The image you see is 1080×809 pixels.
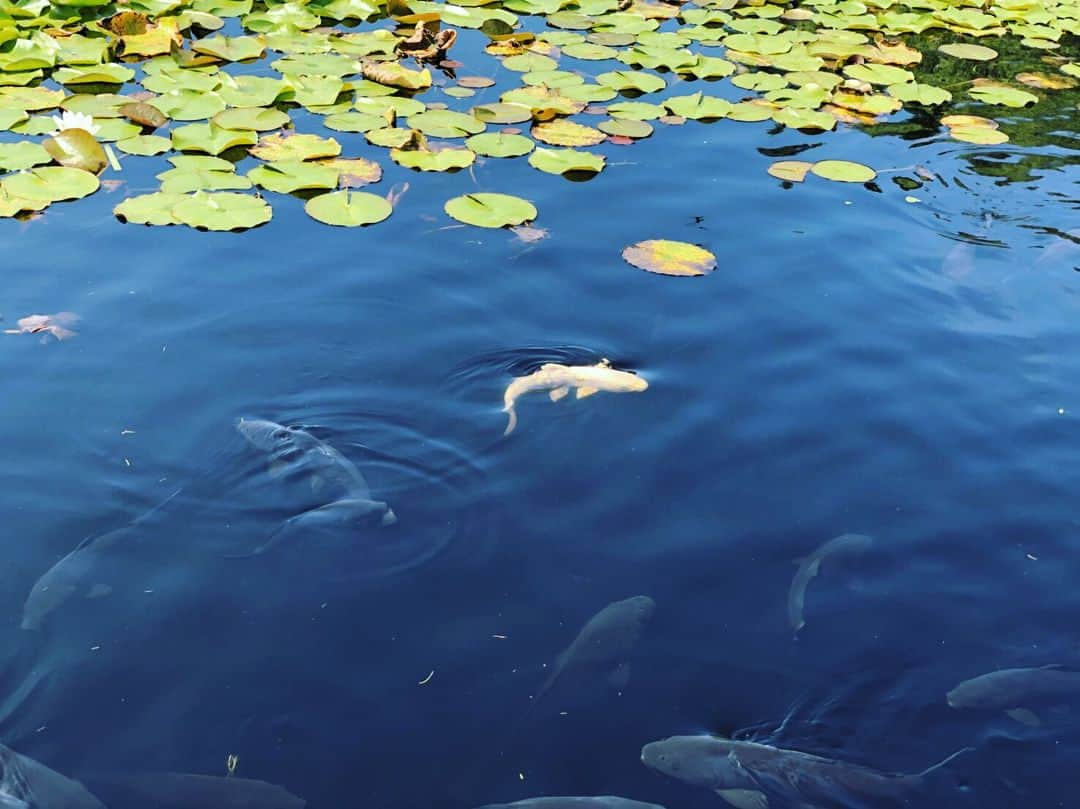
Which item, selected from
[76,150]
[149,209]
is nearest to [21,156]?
[76,150]

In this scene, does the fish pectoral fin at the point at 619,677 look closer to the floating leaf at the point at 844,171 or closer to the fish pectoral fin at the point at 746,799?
the fish pectoral fin at the point at 746,799

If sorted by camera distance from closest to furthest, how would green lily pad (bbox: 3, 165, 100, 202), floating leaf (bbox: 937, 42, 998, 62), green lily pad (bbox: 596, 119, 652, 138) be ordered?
green lily pad (bbox: 3, 165, 100, 202)
green lily pad (bbox: 596, 119, 652, 138)
floating leaf (bbox: 937, 42, 998, 62)

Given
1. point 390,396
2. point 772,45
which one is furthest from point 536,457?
point 772,45

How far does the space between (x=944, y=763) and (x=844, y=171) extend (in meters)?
4.27

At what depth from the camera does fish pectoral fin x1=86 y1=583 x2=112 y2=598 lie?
11.8ft

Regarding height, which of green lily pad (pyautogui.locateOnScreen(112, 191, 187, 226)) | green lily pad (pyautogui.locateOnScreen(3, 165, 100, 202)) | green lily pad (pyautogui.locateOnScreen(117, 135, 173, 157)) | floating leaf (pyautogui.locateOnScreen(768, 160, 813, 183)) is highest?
green lily pad (pyautogui.locateOnScreen(117, 135, 173, 157))

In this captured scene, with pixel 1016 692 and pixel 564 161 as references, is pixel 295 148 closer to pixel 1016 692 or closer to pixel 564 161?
pixel 564 161

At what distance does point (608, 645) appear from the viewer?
346 cm

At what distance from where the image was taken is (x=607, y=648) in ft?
11.3

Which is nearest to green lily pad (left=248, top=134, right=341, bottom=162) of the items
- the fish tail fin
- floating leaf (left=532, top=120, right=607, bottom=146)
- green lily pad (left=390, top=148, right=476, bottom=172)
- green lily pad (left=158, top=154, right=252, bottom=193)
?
green lily pad (left=158, top=154, right=252, bottom=193)

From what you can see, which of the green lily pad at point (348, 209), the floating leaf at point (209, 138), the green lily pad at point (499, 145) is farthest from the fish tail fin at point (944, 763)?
the floating leaf at point (209, 138)

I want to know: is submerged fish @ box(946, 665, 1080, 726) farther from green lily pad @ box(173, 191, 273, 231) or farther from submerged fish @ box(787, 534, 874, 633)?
green lily pad @ box(173, 191, 273, 231)

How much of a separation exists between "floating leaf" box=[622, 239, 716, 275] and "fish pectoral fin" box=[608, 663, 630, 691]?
260 cm

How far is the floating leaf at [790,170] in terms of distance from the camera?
21.7 feet
